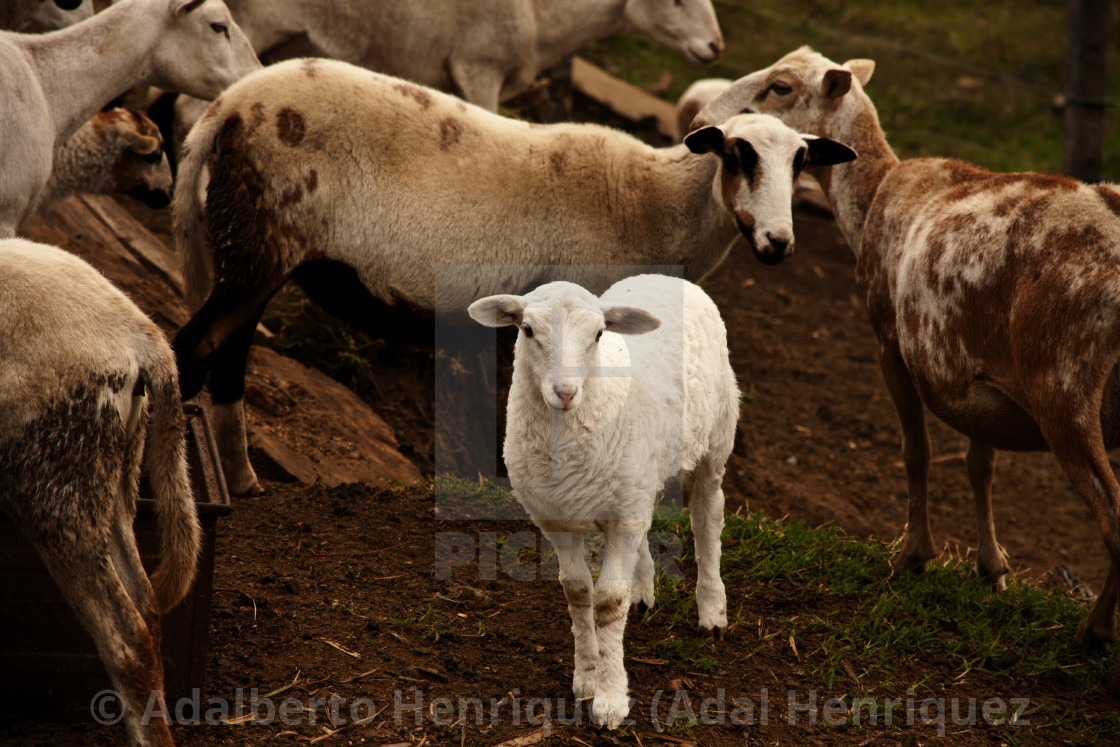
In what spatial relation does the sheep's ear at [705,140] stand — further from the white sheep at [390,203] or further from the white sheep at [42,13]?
the white sheep at [42,13]

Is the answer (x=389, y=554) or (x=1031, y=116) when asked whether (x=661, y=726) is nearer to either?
(x=389, y=554)

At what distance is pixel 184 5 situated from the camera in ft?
17.7

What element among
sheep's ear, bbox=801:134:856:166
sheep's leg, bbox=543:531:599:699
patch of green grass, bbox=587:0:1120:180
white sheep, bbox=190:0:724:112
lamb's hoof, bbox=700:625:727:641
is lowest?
patch of green grass, bbox=587:0:1120:180

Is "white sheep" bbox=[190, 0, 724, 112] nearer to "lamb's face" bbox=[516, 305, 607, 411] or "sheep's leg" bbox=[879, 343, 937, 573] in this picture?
"sheep's leg" bbox=[879, 343, 937, 573]

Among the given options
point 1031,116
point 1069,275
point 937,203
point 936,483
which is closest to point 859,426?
point 936,483

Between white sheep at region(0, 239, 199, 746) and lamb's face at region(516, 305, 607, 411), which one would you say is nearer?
white sheep at region(0, 239, 199, 746)

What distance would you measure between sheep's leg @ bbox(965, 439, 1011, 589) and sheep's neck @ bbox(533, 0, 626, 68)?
4.30 m

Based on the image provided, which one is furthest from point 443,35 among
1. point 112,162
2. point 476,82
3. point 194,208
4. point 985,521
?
point 985,521

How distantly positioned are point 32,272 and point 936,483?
6419 mm

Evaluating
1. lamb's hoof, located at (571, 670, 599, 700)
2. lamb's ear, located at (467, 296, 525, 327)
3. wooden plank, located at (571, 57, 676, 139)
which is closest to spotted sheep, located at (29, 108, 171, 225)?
lamb's ear, located at (467, 296, 525, 327)

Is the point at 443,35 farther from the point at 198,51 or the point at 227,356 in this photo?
the point at 227,356

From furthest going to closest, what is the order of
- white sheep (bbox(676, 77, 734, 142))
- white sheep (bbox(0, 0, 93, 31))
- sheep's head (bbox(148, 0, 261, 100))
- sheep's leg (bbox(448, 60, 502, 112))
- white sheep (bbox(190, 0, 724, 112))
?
white sheep (bbox(676, 77, 734, 142)) < sheep's leg (bbox(448, 60, 502, 112)) < white sheep (bbox(190, 0, 724, 112)) < white sheep (bbox(0, 0, 93, 31)) < sheep's head (bbox(148, 0, 261, 100))

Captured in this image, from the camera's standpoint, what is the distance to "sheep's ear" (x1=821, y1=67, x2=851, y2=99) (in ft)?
17.8

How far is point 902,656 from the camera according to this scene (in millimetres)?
4254
